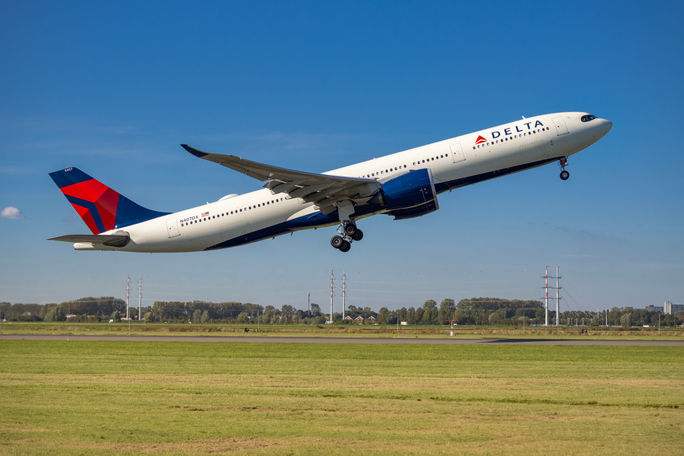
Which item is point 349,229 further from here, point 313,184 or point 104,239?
point 104,239

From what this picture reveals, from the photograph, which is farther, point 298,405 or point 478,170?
point 478,170

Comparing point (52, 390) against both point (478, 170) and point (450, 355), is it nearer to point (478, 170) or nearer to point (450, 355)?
point (450, 355)

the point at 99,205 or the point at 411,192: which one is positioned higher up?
the point at 99,205

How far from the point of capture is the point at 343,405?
17281 mm

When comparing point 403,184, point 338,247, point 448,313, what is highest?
point 403,184

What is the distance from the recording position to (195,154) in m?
35.1

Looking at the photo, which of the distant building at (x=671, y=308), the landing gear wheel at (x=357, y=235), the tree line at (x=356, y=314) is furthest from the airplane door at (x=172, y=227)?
the distant building at (x=671, y=308)

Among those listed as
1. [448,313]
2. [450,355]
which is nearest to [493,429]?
[450,355]

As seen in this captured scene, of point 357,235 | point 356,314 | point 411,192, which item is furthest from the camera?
point 356,314

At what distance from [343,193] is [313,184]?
7.06ft

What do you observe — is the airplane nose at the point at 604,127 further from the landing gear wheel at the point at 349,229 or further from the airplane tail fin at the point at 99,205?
the airplane tail fin at the point at 99,205

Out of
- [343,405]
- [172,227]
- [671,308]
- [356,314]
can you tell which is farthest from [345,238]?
[671,308]

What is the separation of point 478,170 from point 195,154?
1681 centimetres

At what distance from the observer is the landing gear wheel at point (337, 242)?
44938 mm
